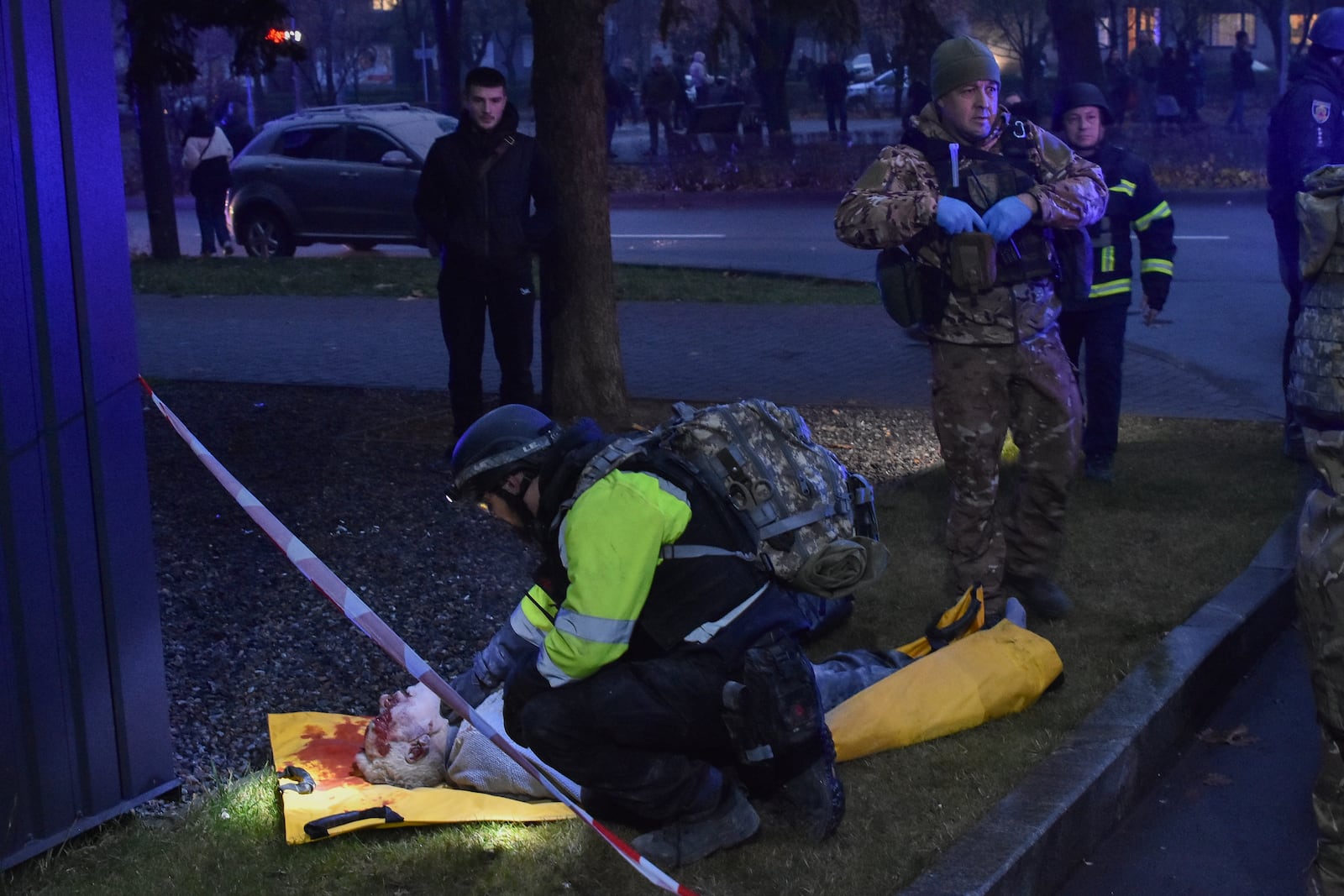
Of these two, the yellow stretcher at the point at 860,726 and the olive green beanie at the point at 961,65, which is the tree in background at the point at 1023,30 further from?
the yellow stretcher at the point at 860,726

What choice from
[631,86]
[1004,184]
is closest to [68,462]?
[1004,184]

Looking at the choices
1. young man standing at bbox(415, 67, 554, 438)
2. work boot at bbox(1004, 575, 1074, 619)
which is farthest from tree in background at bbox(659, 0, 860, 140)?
work boot at bbox(1004, 575, 1074, 619)

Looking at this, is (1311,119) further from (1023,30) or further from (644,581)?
(1023,30)

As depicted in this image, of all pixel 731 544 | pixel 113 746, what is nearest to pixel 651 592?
pixel 731 544

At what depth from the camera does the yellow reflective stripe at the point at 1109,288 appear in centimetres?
671

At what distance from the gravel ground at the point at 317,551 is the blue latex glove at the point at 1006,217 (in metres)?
1.88

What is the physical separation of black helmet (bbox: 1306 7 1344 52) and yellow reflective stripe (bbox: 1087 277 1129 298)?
139 centimetres

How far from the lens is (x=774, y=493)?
3545 mm

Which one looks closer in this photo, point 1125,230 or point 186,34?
point 1125,230

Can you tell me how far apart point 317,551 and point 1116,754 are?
325 cm

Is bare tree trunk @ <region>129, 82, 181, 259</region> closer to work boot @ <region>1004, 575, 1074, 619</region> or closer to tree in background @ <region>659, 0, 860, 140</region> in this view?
tree in background @ <region>659, 0, 860, 140</region>

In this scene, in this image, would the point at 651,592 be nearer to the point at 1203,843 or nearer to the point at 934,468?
the point at 1203,843

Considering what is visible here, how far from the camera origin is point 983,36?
135 feet

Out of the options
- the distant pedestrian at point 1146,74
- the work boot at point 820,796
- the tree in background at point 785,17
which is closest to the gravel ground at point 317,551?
the work boot at point 820,796
